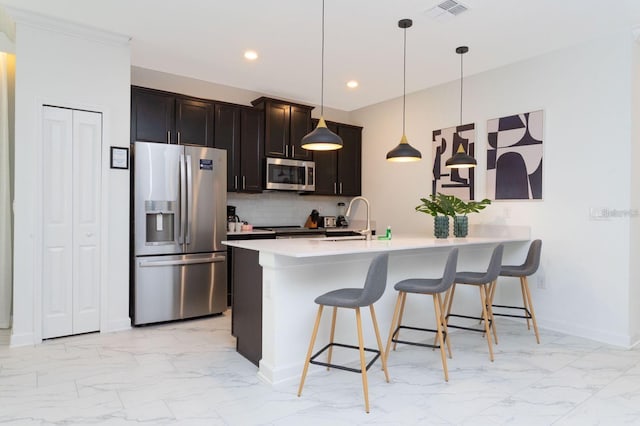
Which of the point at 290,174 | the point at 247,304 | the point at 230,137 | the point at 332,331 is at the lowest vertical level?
the point at 332,331

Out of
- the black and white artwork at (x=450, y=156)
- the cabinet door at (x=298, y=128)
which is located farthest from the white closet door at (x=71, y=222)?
the black and white artwork at (x=450, y=156)

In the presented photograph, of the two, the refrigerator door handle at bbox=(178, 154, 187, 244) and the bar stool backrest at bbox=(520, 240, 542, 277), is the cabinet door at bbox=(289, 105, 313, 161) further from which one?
the bar stool backrest at bbox=(520, 240, 542, 277)

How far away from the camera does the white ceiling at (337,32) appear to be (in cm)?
323

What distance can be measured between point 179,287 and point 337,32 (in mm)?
2969

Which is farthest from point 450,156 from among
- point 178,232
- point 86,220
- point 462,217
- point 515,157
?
point 86,220

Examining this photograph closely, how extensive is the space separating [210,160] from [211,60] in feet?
3.63

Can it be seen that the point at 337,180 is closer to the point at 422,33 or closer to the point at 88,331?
the point at 422,33

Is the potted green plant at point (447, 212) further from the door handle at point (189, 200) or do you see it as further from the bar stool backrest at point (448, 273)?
the door handle at point (189, 200)

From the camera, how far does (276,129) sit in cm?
541

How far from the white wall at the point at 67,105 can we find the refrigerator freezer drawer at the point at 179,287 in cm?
15

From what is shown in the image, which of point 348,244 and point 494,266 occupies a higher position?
point 348,244

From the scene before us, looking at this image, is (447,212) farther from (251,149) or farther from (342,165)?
(251,149)

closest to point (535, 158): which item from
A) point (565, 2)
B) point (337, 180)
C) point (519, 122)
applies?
point (519, 122)

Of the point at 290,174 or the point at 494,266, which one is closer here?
the point at 494,266
